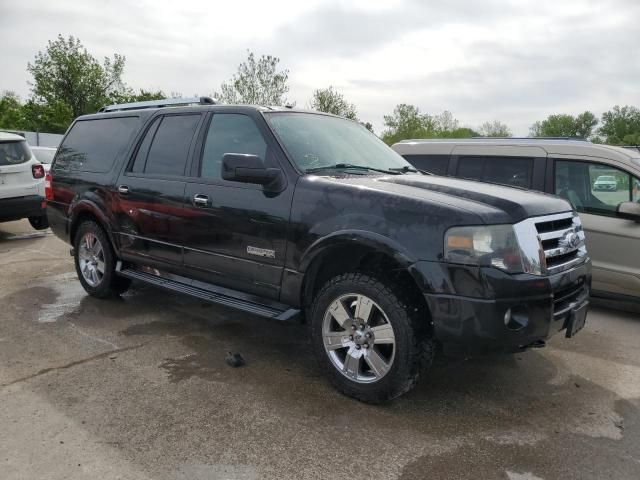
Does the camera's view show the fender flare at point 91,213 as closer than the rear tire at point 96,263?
Yes

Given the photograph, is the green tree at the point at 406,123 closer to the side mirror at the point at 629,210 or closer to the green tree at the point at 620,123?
the green tree at the point at 620,123

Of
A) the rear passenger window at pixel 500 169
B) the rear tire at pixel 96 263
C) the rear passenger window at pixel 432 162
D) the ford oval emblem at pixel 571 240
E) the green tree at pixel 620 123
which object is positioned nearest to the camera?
the ford oval emblem at pixel 571 240

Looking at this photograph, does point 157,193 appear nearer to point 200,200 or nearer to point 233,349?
point 200,200

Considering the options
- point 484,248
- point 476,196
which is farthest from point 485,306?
point 476,196

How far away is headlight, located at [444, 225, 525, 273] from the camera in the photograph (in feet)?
9.50

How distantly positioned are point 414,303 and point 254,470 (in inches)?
50.8

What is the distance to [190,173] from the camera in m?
4.32

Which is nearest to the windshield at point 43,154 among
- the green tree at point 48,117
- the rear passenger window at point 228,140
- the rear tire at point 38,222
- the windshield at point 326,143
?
the rear tire at point 38,222

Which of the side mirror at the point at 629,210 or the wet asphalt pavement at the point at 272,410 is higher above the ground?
the side mirror at the point at 629,210

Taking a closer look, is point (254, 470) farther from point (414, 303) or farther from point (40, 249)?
point (40, 249)

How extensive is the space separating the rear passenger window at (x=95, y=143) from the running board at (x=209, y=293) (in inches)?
42.4

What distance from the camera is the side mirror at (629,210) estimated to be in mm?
5086

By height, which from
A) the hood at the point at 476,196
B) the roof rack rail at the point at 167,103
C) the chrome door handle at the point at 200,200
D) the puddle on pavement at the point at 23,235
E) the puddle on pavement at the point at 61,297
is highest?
the roof rack rail at the point at 167,103

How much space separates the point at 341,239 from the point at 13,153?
25.0ft
